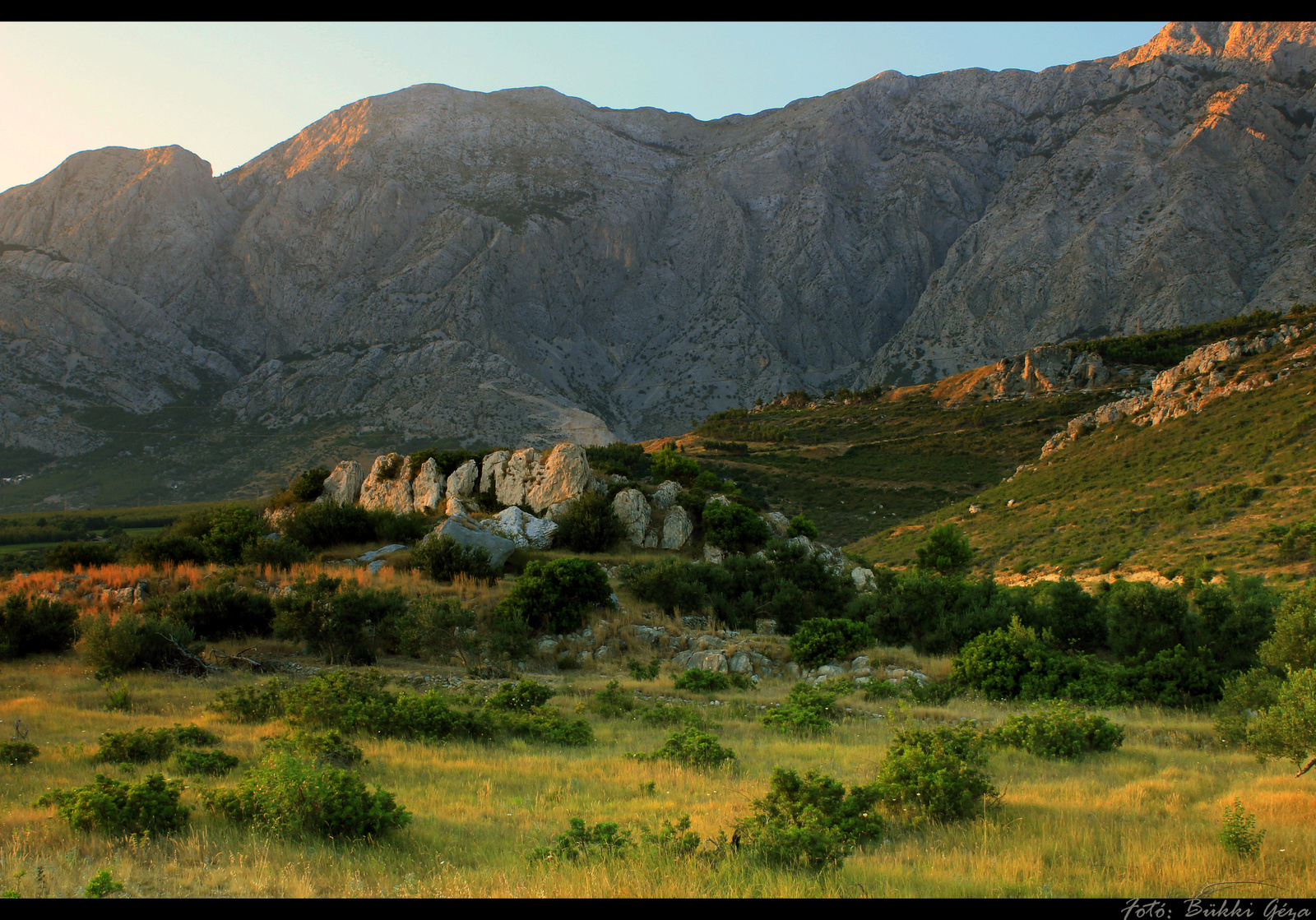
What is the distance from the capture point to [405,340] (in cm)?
13075

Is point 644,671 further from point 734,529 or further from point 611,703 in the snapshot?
point 734,529

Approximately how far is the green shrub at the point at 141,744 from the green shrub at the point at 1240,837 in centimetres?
1055

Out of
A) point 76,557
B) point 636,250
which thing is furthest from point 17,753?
point 636,250

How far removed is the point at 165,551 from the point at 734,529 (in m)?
19.7

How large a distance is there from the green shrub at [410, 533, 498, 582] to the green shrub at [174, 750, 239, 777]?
531 inches

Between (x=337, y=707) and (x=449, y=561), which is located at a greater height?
(x=449, y=561)

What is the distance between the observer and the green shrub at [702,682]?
1448cm

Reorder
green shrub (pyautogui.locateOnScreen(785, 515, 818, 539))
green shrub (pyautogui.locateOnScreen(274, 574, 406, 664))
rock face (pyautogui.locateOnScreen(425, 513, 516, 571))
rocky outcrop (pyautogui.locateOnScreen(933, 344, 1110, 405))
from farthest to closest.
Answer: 1. rocky outcrop (pyautogui.locateOnScreen(933, 344, 1110, 405))
2. green shrub (pyautogui.locateOnScreen(785, 515, 818, 539))
3. rock face (pyautogui.locateOnScreen(425, 513, 516, 571))
4. green shrub (pyautogui.locateOnScreen(274, 574, 406, 664))

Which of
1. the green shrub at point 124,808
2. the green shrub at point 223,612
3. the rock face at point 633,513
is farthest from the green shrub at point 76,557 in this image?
the green shrub at point 124,808

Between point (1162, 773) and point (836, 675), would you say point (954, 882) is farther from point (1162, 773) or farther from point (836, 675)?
point (836, 675)

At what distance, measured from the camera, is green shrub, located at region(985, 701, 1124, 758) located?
973 cm

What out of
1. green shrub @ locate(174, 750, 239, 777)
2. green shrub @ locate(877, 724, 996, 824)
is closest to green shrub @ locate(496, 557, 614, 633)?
green shrub @ locate(174, 750, 239, 777)

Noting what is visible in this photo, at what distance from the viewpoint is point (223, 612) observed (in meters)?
16.6

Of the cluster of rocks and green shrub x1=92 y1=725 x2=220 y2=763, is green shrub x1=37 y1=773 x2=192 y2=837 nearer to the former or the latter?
green shrub x1=92 y1=725 x2=220 y2=763
